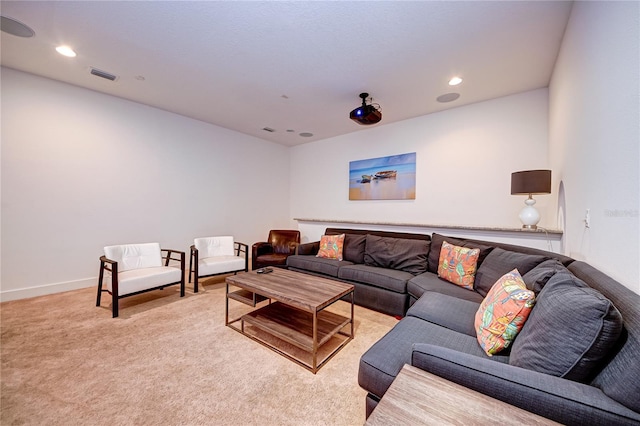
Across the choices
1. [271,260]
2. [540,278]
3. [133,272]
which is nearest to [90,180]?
[133,272]

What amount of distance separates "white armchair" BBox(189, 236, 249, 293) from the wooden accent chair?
0.78 ft

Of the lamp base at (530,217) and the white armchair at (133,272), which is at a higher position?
the lamp base at (530,217)

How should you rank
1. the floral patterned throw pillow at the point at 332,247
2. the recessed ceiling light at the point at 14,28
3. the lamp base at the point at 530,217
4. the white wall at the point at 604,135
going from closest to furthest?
1. the white wall at the point at 604,135
2. the recessed ceiling light at the point at 14,28
3. the lamp base at the point at 530,217
4. the floral patterned throw pillow at the point at 332,247

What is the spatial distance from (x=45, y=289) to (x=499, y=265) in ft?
17.1

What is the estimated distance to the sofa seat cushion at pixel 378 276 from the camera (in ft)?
8.61

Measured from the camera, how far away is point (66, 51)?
7.88 feet

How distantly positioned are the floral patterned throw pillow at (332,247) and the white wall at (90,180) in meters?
2.09

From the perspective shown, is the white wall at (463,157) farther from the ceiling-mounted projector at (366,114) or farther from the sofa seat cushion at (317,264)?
the sofa seat cushion at (317,264)

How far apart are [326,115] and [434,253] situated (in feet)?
8.53

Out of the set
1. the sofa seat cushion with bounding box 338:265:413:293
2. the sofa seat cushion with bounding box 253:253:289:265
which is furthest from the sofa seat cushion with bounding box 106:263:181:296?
the sofa seat cushion with bounding box 338:265:413:293

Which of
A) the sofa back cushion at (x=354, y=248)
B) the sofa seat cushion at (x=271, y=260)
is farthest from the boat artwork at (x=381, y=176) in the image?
the sofa seat cushion at (x=271, y=260)

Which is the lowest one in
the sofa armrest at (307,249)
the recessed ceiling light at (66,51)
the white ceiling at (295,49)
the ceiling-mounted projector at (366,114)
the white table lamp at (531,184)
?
the sofa armrest at (307,249)

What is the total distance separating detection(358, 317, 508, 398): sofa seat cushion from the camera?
3.84 ft

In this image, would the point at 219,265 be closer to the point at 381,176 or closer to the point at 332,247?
the point at 332,247
